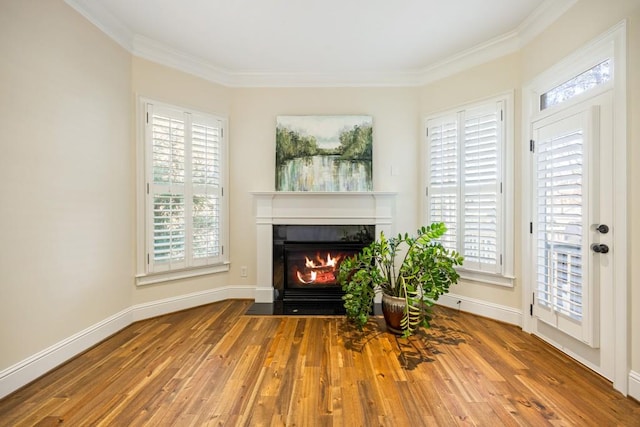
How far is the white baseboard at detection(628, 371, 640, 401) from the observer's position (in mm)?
1681

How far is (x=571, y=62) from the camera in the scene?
215 cm

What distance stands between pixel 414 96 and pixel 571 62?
1.58 meters

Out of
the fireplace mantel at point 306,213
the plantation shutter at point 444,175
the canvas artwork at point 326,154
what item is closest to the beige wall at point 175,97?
the fireplace mantel at point 306,213

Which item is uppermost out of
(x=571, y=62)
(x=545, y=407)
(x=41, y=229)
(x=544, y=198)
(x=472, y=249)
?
(x=571, y=62)

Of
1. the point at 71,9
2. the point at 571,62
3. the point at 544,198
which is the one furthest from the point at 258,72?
the point at 544,198

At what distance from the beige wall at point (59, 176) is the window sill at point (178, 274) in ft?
0.59

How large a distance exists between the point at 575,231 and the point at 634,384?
100 cm

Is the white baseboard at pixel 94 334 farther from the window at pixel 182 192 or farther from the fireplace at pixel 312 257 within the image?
the fireplace at pixel 312 257

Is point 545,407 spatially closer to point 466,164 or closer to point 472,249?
point 472,249

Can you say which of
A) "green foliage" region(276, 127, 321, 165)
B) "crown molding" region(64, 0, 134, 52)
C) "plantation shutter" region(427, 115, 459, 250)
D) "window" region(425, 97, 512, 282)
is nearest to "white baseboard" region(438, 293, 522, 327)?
"window" region(425, 97, 512, 282)

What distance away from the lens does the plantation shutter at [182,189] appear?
9.73ft

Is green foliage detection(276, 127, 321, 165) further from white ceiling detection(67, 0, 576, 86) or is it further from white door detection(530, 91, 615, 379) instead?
white door detection(530, 91, 615, 379)

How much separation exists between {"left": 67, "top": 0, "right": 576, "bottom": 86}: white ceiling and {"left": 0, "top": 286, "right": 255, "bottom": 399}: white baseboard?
104 inches

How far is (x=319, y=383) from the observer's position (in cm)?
184
